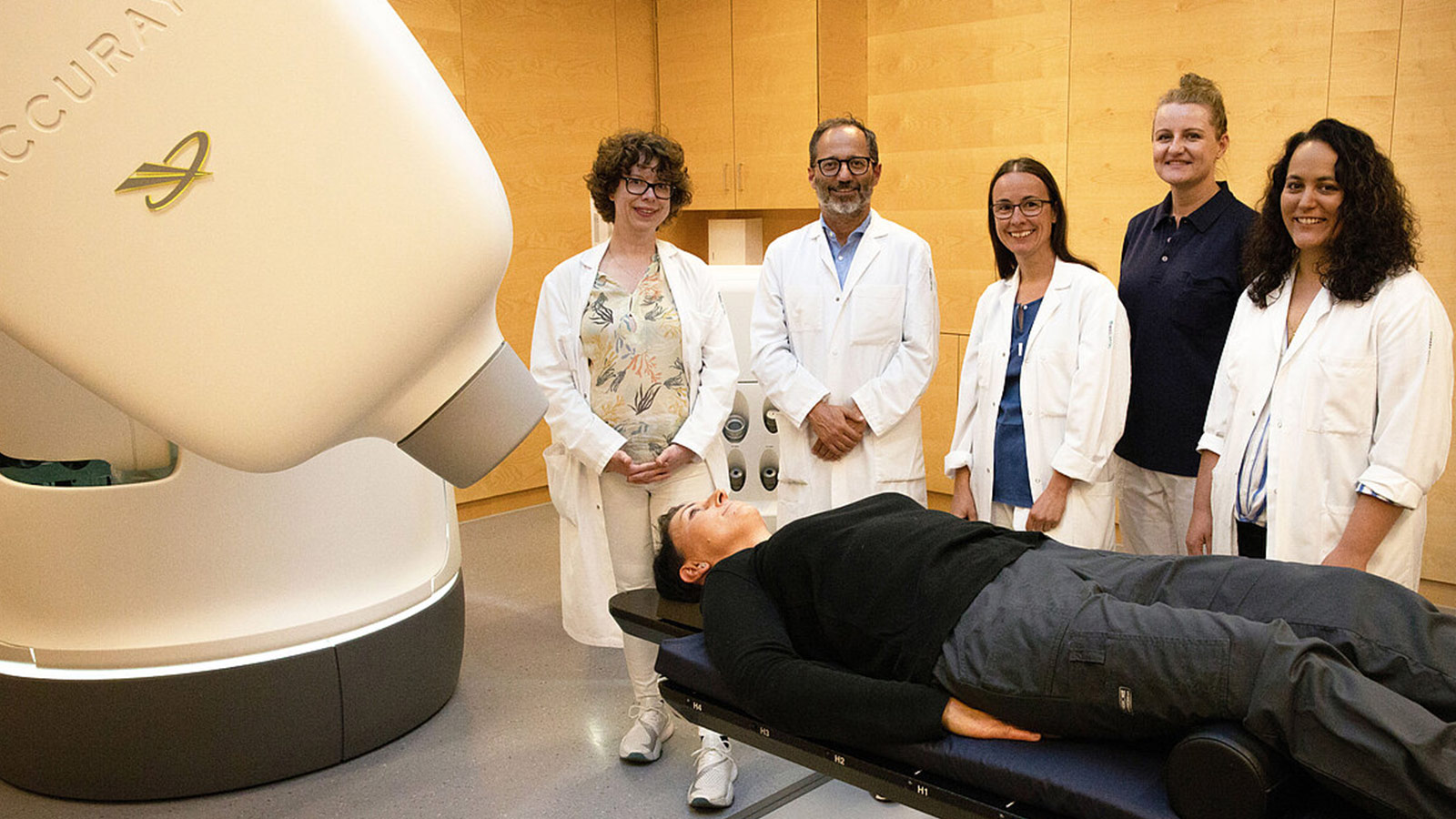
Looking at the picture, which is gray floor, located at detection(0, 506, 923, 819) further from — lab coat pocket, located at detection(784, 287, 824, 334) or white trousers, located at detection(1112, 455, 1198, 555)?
lab coat pocket, located at detection(784, 287, 824, 334)

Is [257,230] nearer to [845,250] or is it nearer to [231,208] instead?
[231,208]

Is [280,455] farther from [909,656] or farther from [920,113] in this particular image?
[920,113]

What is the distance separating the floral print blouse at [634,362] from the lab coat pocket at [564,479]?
144mm

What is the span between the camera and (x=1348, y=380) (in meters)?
1.92

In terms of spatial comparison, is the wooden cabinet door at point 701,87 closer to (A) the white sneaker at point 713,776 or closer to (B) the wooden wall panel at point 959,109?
(B) the wooden wall panel at point 959,109

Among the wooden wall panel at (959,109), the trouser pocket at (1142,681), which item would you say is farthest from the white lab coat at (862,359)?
the wooden wall panel at (959,109)

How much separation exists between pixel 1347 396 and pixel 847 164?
1.25 metres

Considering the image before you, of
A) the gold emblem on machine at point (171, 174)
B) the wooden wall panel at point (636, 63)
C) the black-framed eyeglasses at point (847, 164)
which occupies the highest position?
the wooden wall panel at point (636, 63)

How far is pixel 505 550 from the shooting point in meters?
4.27

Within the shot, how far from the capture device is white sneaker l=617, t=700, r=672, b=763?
2506 millimetres

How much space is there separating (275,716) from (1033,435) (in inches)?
71.9

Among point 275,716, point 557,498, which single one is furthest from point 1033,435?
point 275,716

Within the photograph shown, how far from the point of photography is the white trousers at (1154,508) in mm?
2486

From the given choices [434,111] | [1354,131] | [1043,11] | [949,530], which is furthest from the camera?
[1043,11]
